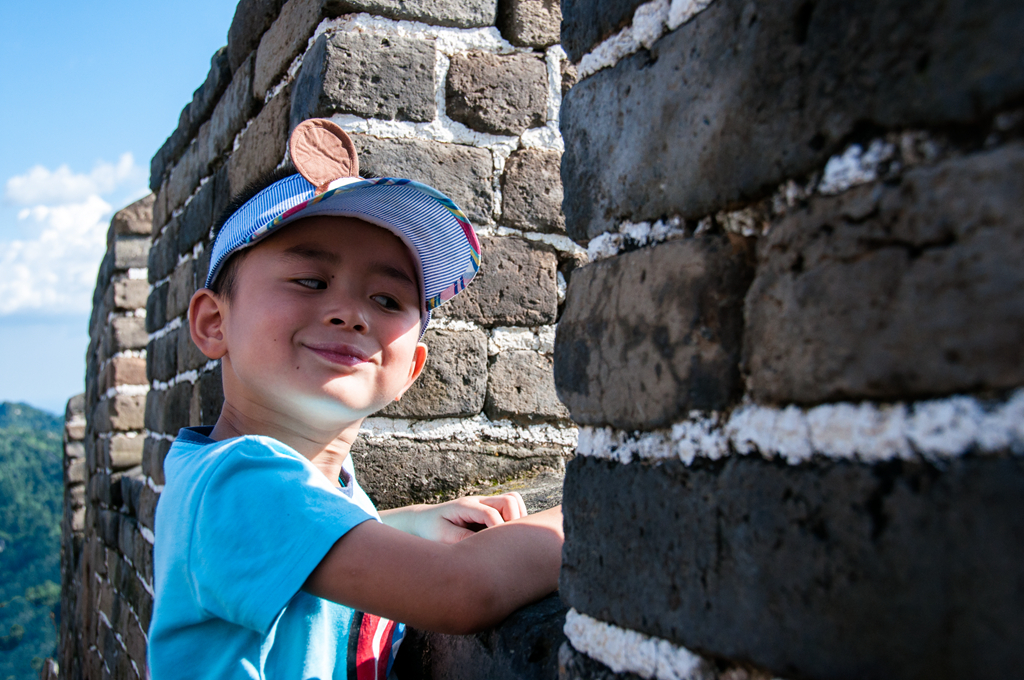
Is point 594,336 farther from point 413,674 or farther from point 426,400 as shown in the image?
point 426,400

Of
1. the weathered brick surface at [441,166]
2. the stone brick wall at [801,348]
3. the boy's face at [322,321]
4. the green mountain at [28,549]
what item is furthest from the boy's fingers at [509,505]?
the green mountain at [28,549]

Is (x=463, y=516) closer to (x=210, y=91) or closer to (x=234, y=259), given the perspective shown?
(x=234, y=259)

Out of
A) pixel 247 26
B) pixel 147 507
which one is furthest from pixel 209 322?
pixel 147 507

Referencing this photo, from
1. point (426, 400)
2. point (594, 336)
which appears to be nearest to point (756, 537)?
point (594, 336)

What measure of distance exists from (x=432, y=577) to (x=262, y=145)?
165 centimetres

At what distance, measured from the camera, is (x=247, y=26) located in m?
2.58

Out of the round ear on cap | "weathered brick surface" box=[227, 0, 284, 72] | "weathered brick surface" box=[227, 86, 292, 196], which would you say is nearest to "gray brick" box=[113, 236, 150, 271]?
"weathered brick surface" box=[227, 0, 284, 72]

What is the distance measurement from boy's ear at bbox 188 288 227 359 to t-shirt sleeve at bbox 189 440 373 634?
0.54 m

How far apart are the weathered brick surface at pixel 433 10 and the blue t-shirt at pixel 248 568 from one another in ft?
4.06

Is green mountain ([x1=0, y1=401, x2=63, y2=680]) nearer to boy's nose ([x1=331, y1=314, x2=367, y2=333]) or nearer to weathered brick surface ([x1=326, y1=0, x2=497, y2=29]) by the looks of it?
weathered brick surface ([x1=326, y1=0, x2=497, y2=29])

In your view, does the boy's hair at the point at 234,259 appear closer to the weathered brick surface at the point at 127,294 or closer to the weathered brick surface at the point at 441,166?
the weathered brick surface at the point at 441,166

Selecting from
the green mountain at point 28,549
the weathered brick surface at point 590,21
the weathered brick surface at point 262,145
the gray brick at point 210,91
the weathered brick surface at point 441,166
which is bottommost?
the green mountain at point 28,549

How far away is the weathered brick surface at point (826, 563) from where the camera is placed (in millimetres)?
562

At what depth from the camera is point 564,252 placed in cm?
229
